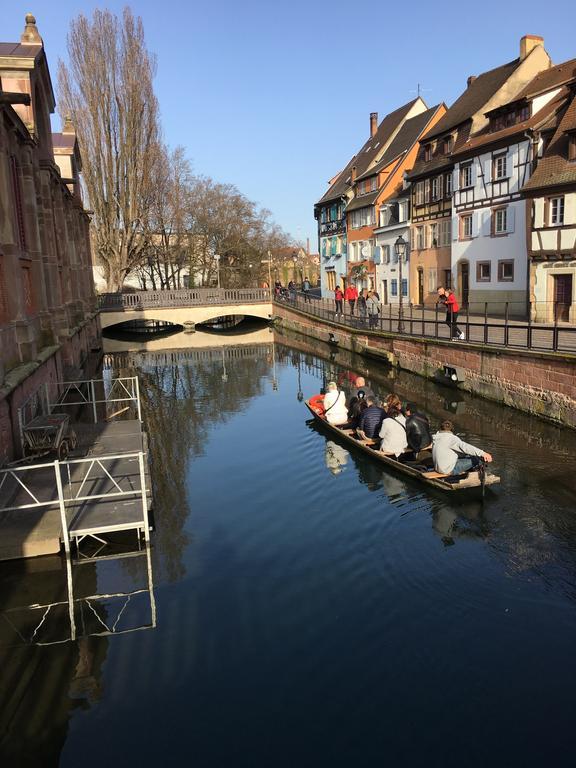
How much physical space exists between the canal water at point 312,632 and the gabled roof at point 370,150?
39.8m

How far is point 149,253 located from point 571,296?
38219mm

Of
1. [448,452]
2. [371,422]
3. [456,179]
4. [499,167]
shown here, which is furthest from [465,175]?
[448,452]

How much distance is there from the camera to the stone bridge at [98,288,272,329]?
44281 mm

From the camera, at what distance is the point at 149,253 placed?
53.8m

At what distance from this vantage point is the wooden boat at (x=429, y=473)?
11000 millimetres

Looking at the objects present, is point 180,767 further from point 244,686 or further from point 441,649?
point 441,649

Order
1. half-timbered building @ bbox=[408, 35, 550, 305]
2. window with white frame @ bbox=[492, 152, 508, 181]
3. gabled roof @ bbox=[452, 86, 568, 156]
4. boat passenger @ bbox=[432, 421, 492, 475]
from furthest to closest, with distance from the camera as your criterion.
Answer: half-timbered building @ bbox=[408, 35, 550, 305] < window with white frame @ bbox=[492, 152, 508, 181] < gabled roof @ bbox=[452, 86, 568, 156] < boat passenger @ bbox=[432, 421, 492, 475]

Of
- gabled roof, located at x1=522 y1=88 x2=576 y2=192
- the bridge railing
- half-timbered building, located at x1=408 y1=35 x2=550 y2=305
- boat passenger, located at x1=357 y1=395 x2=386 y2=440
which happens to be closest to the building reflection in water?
boat passenger, located at x1=357 y1=395 x2=386 y2=440

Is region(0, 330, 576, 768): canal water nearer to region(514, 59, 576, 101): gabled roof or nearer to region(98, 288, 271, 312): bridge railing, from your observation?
region(514, 59, 576, 101): gabled roof

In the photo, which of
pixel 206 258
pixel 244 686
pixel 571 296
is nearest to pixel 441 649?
pixel 244 686

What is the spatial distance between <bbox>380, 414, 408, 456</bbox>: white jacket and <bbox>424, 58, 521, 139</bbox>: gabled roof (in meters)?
25.6

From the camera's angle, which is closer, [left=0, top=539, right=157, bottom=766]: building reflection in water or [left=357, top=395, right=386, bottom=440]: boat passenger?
[left=0, top=539, right=157, bottom=766]: building reflection in water

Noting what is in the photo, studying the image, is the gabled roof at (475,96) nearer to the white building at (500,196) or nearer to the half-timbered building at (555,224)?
the white building at (500,196)

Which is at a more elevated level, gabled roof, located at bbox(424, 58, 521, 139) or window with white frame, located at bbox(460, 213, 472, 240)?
gabled roof, located at bbox(424, 58, 521, 139)
